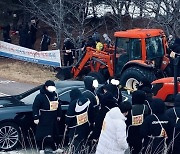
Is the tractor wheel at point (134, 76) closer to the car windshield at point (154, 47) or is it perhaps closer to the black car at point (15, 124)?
the car windshield at point (154, 47)

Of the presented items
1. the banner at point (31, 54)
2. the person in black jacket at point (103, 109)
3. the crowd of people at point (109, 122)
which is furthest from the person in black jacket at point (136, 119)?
the banner at point (31, 54)

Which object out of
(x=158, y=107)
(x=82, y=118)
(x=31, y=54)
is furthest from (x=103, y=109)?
(x=31, y=54)

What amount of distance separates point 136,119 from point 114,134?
60.0 inches

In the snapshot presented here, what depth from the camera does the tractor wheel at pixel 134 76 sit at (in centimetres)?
1348

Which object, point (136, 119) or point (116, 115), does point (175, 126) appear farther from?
point (116, 115)

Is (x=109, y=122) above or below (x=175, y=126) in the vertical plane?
above

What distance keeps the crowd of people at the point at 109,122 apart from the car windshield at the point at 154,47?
383 cm

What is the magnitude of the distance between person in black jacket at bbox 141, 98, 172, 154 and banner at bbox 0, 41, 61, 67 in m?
12.9

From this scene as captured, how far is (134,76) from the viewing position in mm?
13703

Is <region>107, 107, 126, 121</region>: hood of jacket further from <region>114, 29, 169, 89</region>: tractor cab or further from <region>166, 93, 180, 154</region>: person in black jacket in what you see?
<region>114, 29, 169, 89</region>: tractor cab

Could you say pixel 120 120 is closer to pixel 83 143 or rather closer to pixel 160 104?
pixel 160 104

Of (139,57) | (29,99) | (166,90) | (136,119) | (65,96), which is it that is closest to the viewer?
(136,119)

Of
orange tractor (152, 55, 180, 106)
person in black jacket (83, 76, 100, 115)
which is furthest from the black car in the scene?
orange tractor (152, 55, 180, 106)

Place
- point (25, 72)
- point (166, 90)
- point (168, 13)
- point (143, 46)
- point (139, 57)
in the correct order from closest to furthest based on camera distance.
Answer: point (166, 90), point (143, 46), point (139, 57), point (168, 13), point (25, 72)
